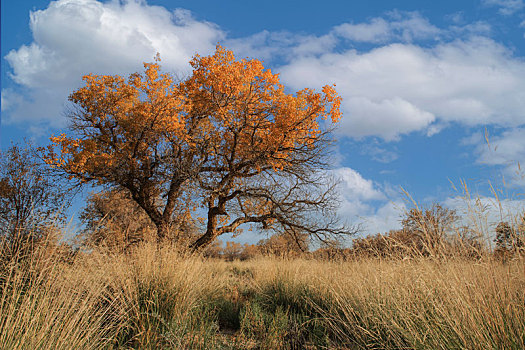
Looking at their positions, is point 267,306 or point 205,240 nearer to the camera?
point 267,306

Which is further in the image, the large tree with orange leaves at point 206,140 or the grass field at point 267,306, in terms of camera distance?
the large tree with orange leaves at point 206,140

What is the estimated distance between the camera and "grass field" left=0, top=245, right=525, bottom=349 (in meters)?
3.11

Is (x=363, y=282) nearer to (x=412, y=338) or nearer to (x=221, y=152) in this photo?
(x=412, y=338)

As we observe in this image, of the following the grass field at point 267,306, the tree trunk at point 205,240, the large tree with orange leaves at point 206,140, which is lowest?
the grass field at point 267,306

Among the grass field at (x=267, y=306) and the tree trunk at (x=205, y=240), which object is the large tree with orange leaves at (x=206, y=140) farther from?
the grass field at (x=267, y=306)

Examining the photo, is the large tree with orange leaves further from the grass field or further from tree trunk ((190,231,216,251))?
the grass field

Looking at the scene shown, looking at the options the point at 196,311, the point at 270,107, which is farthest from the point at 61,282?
the point at 270,107

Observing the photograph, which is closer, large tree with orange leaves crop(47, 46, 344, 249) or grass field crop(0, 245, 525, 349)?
grass field crop(0, 245, 525, 349)

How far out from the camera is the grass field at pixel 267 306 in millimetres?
3113

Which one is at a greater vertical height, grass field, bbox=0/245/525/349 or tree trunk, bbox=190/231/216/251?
tree trunk, bbox=190/231/216/251

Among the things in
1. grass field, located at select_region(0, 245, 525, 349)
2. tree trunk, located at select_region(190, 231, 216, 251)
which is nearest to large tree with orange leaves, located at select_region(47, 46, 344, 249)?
tree trunk, located at select_region(190, 231, 216, 251)

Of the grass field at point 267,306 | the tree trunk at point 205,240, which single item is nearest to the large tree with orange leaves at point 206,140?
the tree trunk at point 205,240

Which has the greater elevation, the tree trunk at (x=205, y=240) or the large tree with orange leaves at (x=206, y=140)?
the large tree with orange leaves at (x=206, y=140)

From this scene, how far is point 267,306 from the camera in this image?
7.34 meters
